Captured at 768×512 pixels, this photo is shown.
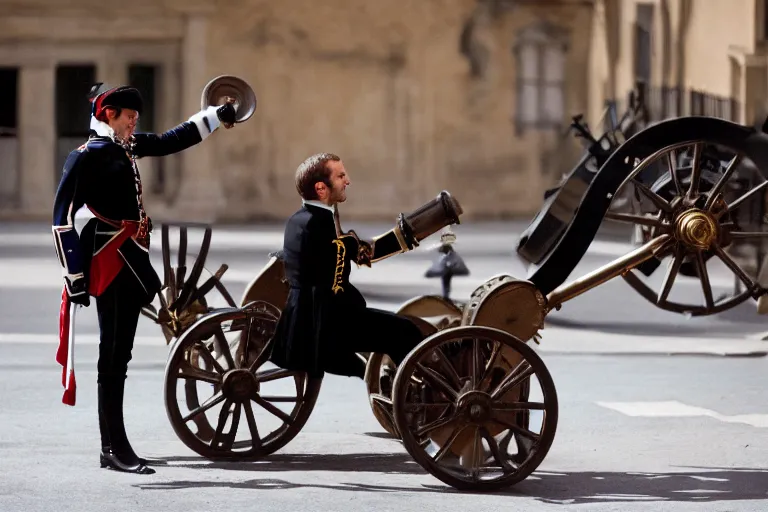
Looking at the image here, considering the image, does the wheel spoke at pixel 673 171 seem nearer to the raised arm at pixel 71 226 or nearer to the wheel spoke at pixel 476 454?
the wheel spoke at pixel 476 454

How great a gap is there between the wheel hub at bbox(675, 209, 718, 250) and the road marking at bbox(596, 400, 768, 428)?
1.65 m

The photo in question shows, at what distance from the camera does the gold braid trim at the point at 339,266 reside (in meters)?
7.51

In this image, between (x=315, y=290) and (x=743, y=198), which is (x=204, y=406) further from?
(x=743, y=198)

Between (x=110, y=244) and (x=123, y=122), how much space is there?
55 cm

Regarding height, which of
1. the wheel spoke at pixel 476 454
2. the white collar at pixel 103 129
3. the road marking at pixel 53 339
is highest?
the white collar at pixel 103 129

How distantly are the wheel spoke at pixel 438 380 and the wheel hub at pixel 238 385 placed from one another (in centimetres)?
94

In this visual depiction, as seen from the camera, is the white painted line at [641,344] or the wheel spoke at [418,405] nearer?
the wheel spoke at [418,405]

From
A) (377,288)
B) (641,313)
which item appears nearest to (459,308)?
(641,313)

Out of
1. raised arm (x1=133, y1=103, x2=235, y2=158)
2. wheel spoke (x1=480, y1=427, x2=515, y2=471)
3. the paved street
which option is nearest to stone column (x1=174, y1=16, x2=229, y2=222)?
the paved street

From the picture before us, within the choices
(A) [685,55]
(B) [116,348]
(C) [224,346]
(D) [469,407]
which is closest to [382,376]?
(C) [224,346]

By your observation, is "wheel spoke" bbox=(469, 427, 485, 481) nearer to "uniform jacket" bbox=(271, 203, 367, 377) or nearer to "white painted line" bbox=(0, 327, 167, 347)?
"uniform jacket" bbox=(271, 203, 367, 377)

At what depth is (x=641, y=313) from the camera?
1546cm

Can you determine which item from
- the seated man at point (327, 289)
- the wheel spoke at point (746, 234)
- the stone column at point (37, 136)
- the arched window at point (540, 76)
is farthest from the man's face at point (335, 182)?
the arched window at point (540, 76)

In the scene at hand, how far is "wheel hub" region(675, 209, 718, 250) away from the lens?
7949 millimetres
